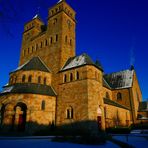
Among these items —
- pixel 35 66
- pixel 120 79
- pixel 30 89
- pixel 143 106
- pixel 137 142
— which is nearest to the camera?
pixel 137 142

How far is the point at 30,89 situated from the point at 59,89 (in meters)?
5.75

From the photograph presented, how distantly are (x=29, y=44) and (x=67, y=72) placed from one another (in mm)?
Answer: 17027

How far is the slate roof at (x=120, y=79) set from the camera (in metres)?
46.7

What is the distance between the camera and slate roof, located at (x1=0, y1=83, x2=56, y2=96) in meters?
30.5

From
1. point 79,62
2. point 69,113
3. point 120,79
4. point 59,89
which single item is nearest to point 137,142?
point 69,113

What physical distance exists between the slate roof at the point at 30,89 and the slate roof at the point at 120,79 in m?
20.7

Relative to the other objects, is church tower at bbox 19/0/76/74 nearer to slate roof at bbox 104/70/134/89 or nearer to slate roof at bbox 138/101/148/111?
slate roof at bbox 104/70/134/89

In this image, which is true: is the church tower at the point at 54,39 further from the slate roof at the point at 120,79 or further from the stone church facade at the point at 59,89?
the slate roof at the point at 120,79

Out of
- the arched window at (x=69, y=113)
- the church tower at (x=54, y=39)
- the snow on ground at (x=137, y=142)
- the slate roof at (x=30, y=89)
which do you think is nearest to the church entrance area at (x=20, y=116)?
the slate roof at (x=30, y=89)

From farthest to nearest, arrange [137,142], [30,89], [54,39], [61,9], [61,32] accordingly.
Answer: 1. [61,9]
2. [54,39]
3. [61,32]
4. [30,89]
5. [137,142]

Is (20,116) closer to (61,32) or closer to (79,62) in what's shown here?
(79,62)

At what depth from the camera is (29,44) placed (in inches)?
1812

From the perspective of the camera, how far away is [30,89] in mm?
31062

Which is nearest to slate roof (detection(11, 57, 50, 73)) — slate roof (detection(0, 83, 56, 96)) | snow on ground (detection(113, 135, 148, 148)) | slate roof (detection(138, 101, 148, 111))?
slate roof (detection(0, 83, 56, 96))
